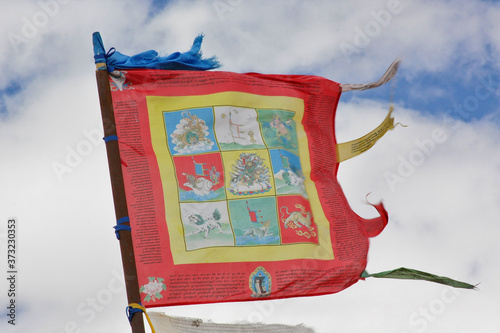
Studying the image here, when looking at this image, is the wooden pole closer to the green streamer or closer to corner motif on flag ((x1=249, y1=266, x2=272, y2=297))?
corner motif on flag ((x1=249, y1=266, x2=272, y2=297))

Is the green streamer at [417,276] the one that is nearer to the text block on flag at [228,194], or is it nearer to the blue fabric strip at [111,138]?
the text block on flag at [228,194]

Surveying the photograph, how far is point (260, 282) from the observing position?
6.12 metres

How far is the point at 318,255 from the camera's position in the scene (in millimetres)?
6590

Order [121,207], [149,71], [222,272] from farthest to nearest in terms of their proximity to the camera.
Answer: [149,71]
[222,272]
[121,207]

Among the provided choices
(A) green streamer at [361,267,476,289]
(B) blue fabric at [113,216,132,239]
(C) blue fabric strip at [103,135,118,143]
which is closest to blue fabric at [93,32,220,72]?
(C) blue fabric strip at [103,135,118,143]

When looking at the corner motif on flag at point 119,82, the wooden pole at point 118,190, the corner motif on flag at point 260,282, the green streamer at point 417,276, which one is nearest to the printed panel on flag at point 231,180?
the corner motif on flag at point 260,282

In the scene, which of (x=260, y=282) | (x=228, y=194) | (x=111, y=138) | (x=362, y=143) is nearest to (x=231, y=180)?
(x=228, y=194)

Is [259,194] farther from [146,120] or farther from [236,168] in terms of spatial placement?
[146,120]

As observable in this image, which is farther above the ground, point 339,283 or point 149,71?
point 149,71

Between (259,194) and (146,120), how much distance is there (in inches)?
47.9

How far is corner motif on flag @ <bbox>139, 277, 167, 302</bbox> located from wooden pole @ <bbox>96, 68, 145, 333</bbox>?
34 cm

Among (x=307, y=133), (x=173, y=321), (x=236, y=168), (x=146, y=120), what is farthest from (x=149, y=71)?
(x=173, y=321)

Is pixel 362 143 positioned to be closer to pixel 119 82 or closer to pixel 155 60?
pixel 155 60

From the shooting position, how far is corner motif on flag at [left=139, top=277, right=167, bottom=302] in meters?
5.61
